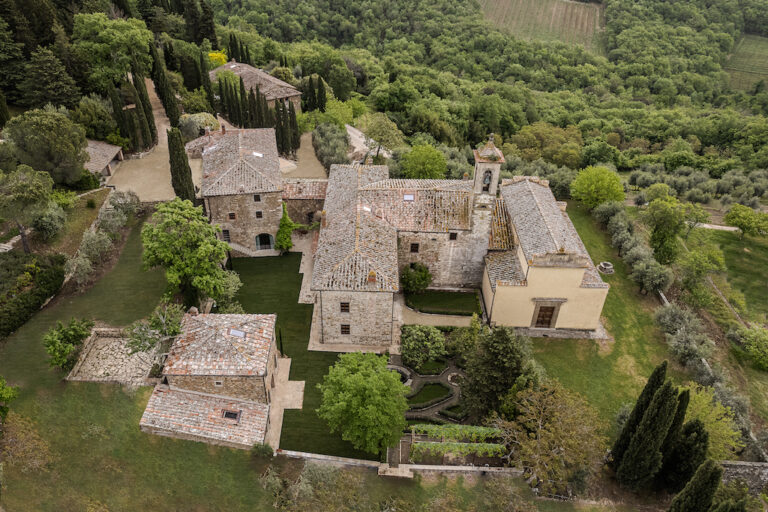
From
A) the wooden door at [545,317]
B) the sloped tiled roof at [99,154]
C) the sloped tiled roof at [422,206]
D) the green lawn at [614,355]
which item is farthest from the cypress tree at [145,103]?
the green lawn at [614,355]

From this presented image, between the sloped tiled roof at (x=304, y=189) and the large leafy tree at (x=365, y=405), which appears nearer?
the large leafy tree at (x=365, y=405)

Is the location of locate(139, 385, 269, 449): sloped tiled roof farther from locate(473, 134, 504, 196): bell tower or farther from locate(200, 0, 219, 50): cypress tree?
locate(200, 0, 219, 50): cypress tree

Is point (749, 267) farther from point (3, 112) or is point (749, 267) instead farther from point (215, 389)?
point (3, 112)

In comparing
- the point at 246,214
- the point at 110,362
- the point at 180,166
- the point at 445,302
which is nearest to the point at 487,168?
the point at 445,302

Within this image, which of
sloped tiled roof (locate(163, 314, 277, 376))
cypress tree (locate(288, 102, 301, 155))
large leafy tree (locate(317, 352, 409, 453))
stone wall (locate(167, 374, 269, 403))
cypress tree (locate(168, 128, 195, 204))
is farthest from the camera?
cypress tree (locate(288, 102, 301, 155))

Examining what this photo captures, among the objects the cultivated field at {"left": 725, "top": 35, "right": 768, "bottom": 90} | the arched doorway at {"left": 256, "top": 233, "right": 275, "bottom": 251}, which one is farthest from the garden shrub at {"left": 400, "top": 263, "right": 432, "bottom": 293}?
the cultivated field at {"left": 725, "top": 35, "right": 768, "bottom": 90}

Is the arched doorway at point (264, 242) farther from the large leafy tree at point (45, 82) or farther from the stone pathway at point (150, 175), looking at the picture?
the large leafy tree at point (45, 82)

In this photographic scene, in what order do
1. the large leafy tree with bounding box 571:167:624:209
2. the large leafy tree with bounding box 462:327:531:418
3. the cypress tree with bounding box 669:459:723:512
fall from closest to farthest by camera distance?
the cypress tree with bounding box 669:459:723:512
the large leafy tree with bounding box 462:327:531:418
the large leafy tree with bounding box 571:167:624:209
